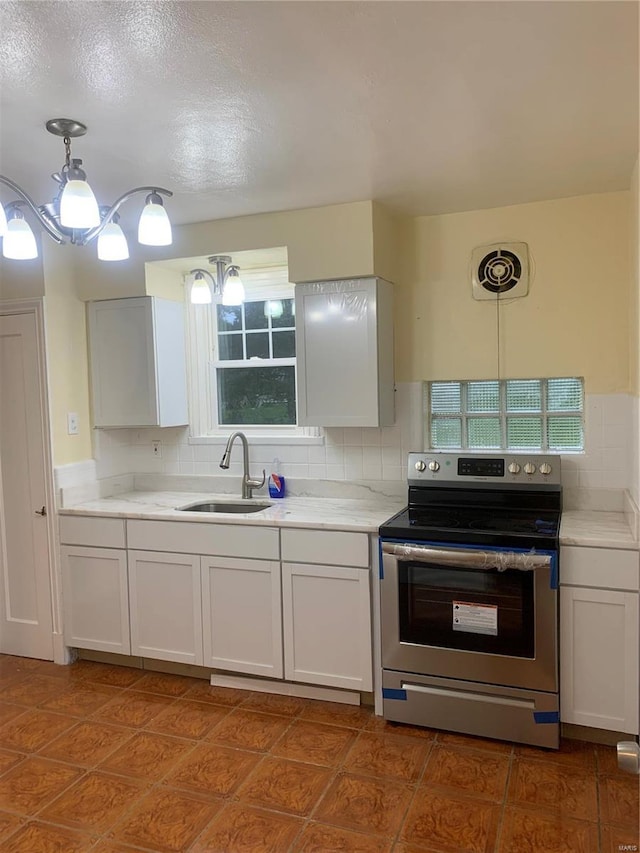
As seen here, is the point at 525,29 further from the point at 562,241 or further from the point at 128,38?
the point at 562,241

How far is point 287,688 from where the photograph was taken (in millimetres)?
3129

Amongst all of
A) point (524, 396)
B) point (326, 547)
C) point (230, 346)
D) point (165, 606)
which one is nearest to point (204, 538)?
point (165, 606)

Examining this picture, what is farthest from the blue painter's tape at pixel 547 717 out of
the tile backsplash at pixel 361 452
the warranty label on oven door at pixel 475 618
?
the tile backsplash at pixel 361 452

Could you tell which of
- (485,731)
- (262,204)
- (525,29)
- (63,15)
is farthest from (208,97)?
(485,731)

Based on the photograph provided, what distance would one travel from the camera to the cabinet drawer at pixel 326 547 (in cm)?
292

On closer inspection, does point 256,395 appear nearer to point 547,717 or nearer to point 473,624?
point 473,624

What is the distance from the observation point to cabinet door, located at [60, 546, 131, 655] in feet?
11.2

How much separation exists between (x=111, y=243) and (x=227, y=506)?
5.98 ft

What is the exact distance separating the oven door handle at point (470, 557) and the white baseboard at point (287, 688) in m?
0.79

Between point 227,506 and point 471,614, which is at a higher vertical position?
point 227,506

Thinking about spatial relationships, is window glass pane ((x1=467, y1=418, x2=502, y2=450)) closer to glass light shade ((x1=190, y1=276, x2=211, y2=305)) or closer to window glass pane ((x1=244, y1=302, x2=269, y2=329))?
window glass pane ((x1=244, y1=302, x2=269, y2=329))

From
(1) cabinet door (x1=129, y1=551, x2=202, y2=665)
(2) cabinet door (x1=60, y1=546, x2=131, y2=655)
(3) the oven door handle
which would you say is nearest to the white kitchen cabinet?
(3) the oven door handle

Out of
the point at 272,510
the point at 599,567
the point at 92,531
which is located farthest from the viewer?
the point at 92,531

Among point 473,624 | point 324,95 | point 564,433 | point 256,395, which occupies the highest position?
point 324,95
